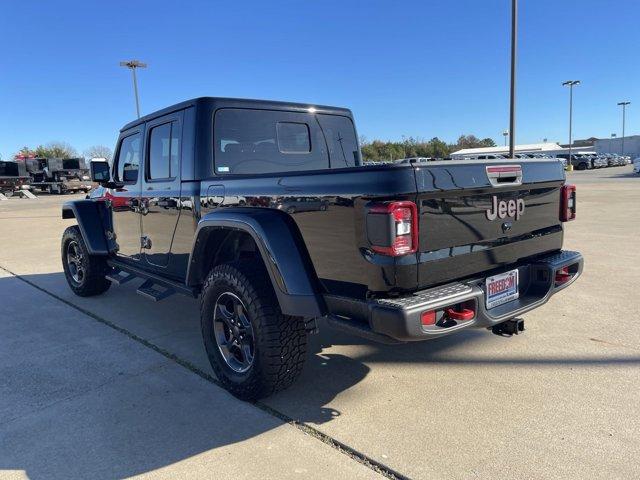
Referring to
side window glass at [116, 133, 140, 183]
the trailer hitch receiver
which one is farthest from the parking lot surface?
side window glass at [116, 133, 140, 183]

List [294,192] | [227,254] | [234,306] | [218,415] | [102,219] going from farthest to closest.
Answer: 1. [102,219]
2. [227,254]
3. [234,306]
4. [218,415]
5. [294,192]

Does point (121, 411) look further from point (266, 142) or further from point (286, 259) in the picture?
point (266, 142)

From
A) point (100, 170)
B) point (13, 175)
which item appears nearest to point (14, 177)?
point (13, 175)

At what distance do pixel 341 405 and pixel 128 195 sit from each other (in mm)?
3033

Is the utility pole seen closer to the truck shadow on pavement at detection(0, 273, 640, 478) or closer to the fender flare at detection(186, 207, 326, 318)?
the truck shadow on pavement at detection(0, 273, 640, 478)

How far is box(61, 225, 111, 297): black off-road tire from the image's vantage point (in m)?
5.81

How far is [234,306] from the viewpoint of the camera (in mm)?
3393

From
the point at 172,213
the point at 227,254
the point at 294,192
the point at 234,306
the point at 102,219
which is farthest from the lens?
the point at 102,219

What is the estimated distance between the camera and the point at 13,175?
32062 mm

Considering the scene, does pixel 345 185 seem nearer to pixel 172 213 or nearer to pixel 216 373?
pixel 216 373

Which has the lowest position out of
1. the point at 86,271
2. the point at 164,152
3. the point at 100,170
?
the point at 86,271

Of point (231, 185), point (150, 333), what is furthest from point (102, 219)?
point (231, 185)

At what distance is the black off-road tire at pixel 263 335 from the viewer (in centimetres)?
302

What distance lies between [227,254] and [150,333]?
1.51 m
